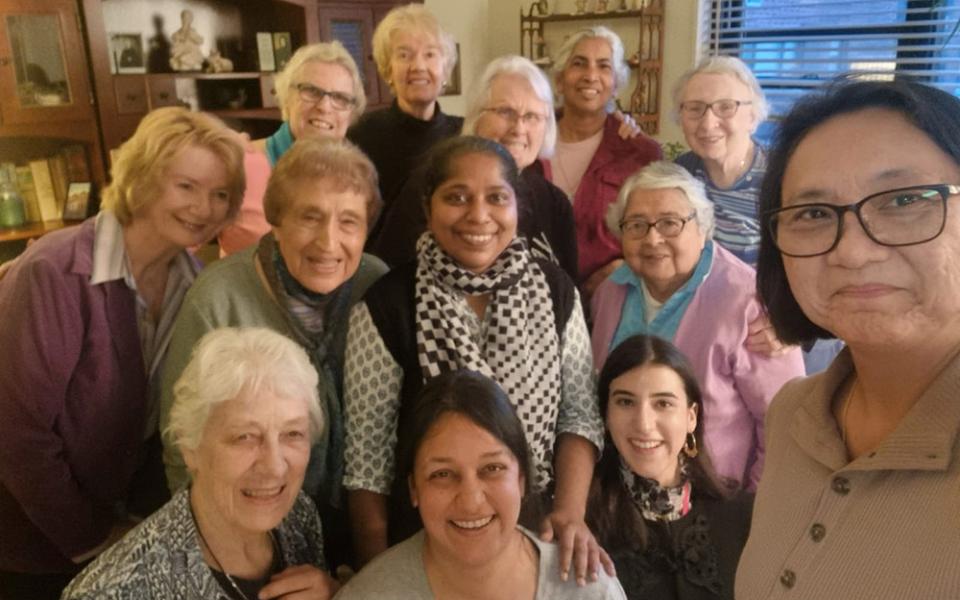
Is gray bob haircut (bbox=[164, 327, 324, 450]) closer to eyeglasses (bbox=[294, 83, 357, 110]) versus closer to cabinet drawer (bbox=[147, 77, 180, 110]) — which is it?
eyeglasses (bbox=[294, 83, 357, 110])

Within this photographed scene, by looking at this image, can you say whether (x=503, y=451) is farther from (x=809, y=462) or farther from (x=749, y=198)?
(x=749, y=198)

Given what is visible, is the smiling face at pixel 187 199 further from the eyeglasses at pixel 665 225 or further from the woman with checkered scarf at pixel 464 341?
the eyeglasses at pixel 665 225

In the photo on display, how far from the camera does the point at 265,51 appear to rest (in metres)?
4.04

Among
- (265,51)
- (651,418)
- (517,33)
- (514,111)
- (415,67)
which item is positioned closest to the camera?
(651,418)

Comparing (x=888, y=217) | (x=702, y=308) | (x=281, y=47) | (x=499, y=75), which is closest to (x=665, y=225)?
(x=702, y=308)

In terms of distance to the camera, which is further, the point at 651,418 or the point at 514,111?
the point at 514,111

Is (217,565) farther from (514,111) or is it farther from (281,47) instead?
(281,47)

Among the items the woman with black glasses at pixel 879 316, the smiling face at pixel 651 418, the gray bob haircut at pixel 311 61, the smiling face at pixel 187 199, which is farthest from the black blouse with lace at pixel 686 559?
the gray bob haircut at pixel 311 61

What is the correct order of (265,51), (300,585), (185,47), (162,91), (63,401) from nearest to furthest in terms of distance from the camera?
(300,585)
(63,401)
(162,91)
(185,47)
(265,51)

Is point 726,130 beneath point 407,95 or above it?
beneath

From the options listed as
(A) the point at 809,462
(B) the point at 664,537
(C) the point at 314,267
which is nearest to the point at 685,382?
(B) the point at 664,537

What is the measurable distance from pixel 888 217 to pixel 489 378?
867mm

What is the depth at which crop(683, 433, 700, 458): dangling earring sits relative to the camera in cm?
189

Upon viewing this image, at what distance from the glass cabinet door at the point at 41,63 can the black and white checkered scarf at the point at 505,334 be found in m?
2.39
